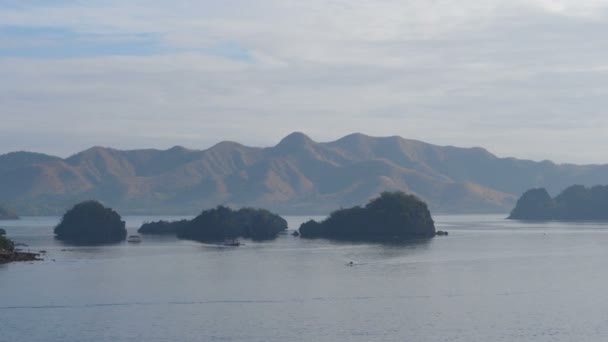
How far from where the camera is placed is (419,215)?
509 feet

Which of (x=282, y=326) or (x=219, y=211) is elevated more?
(x=219, y=211)

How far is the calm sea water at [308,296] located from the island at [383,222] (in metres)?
42.3

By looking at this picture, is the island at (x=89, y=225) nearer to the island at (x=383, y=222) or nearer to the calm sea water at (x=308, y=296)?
the island at (x=383, y=222)

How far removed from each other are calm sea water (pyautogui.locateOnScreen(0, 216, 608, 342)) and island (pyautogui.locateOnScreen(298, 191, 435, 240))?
42.3 metres

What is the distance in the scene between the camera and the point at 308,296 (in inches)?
2677

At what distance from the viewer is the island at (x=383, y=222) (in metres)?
154

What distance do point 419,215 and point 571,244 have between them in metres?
32.6

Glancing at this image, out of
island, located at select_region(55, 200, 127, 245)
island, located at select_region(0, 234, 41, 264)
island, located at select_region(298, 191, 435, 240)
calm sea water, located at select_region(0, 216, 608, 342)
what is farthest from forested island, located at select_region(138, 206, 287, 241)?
island, located at select_region(0, 234, 41, 264)

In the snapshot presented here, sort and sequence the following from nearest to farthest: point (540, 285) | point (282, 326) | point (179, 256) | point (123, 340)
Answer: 1. point (123, 340)
2. point (282, 326)
3. point (540, 285)
4. point (179, 256)

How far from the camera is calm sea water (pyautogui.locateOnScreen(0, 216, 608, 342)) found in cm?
5403

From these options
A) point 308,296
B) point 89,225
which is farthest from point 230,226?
point 308,296

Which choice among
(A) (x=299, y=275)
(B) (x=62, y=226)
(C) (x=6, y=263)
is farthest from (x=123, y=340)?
(B) (x=62, y=226)

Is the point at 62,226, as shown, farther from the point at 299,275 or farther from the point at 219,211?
the point at 299,275

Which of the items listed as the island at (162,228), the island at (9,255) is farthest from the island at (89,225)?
the island at (9,255)
